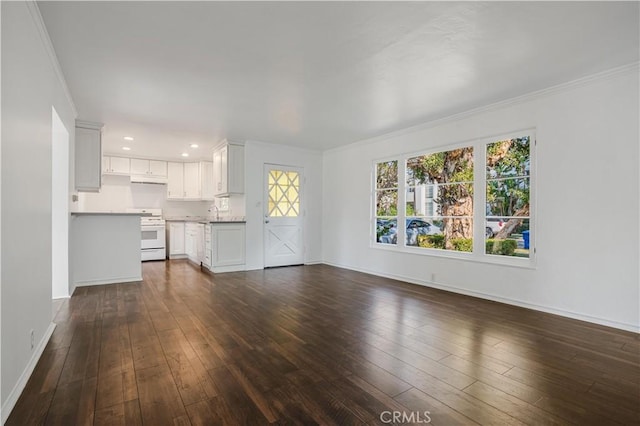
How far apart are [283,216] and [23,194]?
187 inches

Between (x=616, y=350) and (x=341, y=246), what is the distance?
14.6 ft

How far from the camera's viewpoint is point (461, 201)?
174 inches

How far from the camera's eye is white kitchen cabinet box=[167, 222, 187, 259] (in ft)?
25.3

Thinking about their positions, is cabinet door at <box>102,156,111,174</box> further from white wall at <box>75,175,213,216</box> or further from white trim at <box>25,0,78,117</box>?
white trim at <box>25,0,78,117</box>

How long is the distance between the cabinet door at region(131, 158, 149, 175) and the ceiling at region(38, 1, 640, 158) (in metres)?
3.18

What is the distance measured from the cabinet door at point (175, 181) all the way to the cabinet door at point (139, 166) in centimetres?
53

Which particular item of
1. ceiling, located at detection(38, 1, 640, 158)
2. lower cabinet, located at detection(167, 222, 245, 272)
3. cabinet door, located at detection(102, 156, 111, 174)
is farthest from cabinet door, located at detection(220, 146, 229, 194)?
cabinet door, located at detection(102, 156, 111, 174)

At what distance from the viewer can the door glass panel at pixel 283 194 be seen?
642 cm

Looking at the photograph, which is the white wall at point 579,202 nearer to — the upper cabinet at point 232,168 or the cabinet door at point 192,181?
the upper cabinet at point 232,168

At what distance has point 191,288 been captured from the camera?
455cm

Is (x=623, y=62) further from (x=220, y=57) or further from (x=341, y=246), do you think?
(x=341, y=246)

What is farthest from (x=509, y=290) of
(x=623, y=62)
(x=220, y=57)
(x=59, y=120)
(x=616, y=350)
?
(x=59, y=120)

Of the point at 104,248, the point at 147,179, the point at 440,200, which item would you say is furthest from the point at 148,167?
the point at 440,200

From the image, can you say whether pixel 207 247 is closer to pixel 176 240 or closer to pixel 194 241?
pixel 194 241
